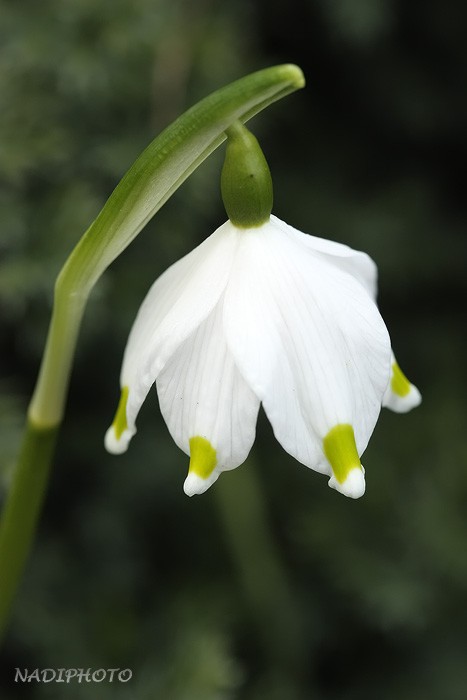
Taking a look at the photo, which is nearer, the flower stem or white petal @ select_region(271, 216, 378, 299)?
white petal @ select_region(271, 216, 378, 299)

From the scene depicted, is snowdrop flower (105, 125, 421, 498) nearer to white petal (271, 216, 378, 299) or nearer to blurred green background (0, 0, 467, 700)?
white petal (271, 216, 378, 299)

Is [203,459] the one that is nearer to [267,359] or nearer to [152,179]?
[267,359]

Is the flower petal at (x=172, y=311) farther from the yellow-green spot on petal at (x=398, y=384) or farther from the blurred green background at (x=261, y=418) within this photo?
the blurred green background at (x=261, y=418)

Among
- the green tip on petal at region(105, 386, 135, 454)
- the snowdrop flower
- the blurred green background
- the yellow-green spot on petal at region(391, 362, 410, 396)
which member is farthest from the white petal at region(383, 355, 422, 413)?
the blurred green background

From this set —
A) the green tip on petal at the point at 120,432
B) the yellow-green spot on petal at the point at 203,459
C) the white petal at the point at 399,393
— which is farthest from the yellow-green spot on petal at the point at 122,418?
the white petal at the point at 399,393

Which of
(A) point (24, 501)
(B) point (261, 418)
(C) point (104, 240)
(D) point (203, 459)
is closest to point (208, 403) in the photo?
(D) point (203, 459)

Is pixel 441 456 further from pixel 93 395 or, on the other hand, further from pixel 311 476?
pixel 93 395
